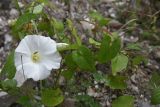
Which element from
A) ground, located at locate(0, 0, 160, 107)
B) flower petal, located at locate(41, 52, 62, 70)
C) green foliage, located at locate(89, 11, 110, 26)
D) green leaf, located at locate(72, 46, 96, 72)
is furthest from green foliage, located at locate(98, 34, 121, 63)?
green foliage, located at locate(89, 11, 110, 26)

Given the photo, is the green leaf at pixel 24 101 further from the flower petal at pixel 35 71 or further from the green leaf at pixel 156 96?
the green leaf at pixel 156 96

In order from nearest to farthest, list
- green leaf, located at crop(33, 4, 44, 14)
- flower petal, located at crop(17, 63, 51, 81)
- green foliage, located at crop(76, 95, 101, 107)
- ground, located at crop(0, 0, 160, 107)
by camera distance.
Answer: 1. flower petal, located at crop(17, 63, 51, 81)
2. green leaf, located at crop(33, 4, 44, 14)
3. green foliage, located at crop(76, 95, 101, 107)
4. ground, located at crop(0, 0, 160, 107)

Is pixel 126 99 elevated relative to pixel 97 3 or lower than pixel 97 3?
lower

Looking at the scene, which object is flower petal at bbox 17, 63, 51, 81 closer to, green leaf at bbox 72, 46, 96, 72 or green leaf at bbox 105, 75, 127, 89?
green leaf at bbox 72, 46, 96, 72

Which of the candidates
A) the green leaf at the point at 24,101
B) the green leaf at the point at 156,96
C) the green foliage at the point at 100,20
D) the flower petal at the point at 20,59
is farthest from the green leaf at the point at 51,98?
the green foliage at the point at 100,20

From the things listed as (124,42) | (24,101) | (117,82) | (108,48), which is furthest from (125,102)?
(124,42)

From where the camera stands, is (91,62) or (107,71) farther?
(107,71)

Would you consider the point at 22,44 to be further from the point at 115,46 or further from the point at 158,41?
the point at 158,41

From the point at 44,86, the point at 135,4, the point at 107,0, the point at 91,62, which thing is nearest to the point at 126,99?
the point at 91,62
